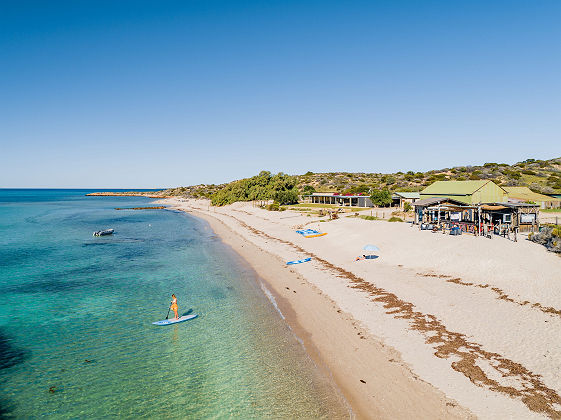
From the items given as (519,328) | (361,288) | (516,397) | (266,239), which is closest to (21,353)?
(361,288)

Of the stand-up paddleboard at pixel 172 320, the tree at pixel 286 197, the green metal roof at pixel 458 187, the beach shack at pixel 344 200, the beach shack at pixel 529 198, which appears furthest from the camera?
the tree at pixel 286 197

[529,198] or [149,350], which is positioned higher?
[529,198]

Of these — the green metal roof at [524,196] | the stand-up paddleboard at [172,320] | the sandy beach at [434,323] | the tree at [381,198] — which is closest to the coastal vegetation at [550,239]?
the sandy beach at [434,323]

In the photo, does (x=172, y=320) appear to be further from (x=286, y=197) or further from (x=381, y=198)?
(x=286, y=197)

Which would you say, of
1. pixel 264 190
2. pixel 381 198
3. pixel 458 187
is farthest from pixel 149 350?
pixel 264 190

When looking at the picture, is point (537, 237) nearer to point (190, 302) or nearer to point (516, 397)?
point (516, 397)

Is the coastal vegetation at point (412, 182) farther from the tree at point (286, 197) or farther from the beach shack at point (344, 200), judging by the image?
the beach shack at point (344, 200)

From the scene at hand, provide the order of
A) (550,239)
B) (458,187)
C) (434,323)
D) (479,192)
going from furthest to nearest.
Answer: (458,187)
(479,192)
(550,239)
(434,323)
